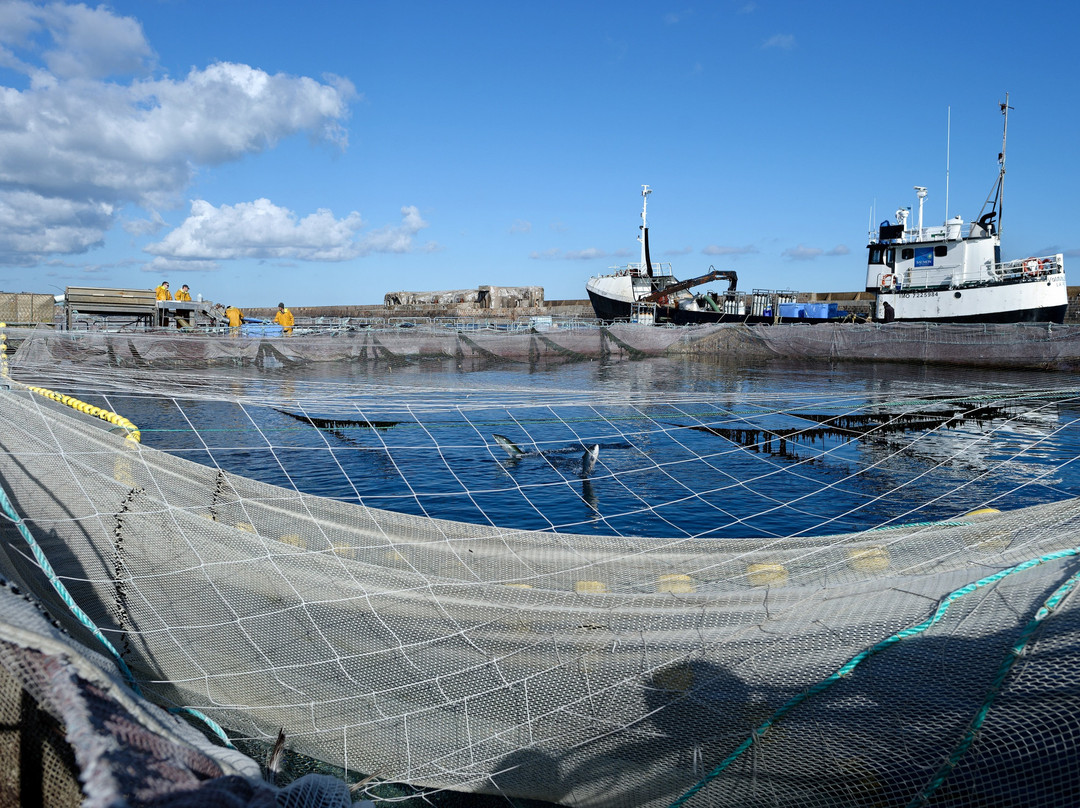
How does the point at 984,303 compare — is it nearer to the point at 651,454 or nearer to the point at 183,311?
the point at 651,454

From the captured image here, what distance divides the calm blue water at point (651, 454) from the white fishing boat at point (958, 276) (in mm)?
11462

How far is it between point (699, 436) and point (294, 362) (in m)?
12.6

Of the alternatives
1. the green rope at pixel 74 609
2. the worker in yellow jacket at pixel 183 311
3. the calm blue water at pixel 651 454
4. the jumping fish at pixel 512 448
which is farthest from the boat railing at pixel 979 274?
the green rope at pixel 74 609

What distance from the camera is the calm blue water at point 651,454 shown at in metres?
8.68

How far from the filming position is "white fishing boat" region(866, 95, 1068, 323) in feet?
94.7

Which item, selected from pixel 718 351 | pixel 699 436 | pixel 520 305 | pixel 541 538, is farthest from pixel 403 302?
pixel 541 538

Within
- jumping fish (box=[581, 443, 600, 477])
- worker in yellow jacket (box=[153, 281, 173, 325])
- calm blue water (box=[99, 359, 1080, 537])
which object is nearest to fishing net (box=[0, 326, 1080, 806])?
calm blue water (box=[99, 359, 1080, 537])

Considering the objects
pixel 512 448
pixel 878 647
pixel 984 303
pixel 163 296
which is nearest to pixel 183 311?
pixel 163 296

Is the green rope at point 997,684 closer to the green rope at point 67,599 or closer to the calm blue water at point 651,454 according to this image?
the green rope at point 67,599

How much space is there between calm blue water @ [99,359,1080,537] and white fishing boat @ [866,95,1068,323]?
11462 millimetres

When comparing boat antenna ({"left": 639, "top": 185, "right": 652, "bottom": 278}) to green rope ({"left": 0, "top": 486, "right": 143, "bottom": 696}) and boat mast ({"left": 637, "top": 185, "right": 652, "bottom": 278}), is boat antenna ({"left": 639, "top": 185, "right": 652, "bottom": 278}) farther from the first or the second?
green rope ({"left": 0, "top": 486, "right": 143, "bottom": 696})

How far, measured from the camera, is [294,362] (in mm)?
21766

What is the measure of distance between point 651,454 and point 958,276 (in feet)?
84.5

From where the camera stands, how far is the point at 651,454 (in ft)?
43.7
